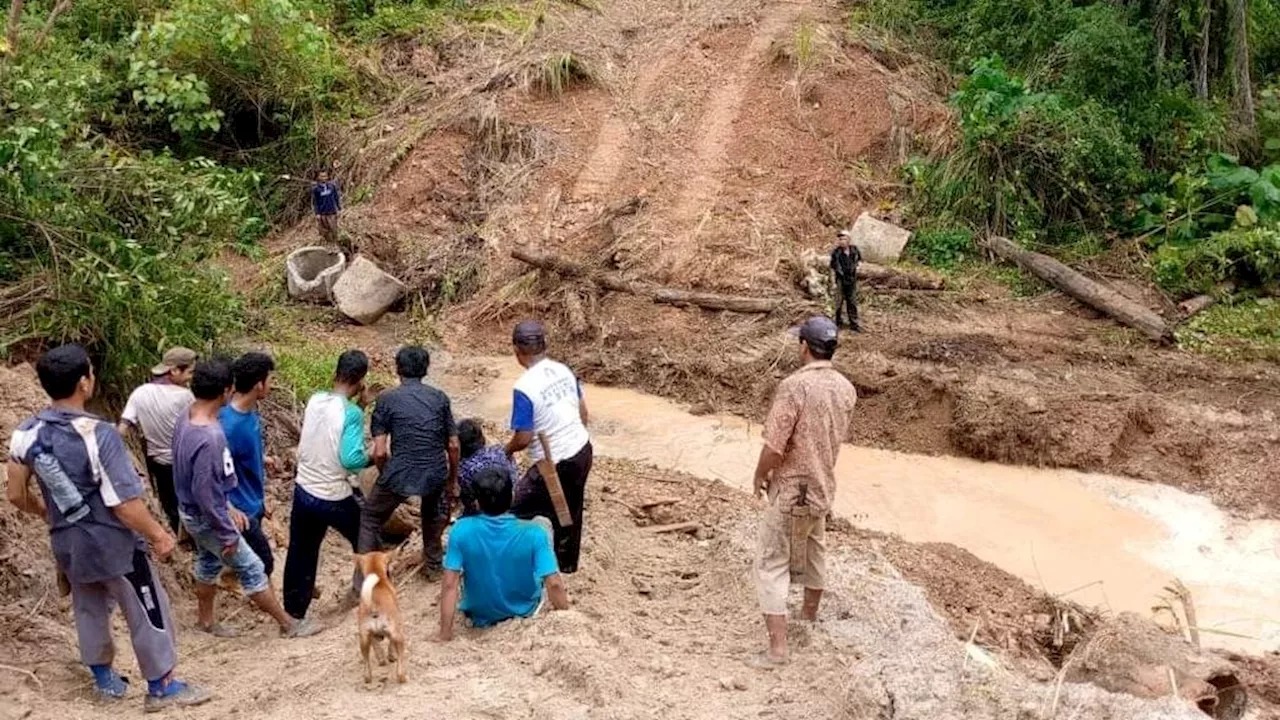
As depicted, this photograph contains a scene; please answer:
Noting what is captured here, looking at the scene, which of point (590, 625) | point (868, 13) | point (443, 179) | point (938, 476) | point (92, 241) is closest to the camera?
point (590, 625)

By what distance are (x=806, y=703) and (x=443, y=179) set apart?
423 inches

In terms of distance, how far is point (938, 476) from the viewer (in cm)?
941

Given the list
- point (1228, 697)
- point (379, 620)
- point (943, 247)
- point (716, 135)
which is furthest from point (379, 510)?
point (716, 135)

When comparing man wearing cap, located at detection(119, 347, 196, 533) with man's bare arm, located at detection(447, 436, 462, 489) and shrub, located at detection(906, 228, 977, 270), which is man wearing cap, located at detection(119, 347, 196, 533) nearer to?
man's bare arm, located at detection(447, 436, 462, 489)

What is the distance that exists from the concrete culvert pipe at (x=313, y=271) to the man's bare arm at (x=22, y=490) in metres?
8.35

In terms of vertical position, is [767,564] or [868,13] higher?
[868,13]

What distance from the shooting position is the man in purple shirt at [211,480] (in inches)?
180

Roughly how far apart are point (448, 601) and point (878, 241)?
357 inches

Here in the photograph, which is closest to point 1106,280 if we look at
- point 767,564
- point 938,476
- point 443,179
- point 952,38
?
point 938,476

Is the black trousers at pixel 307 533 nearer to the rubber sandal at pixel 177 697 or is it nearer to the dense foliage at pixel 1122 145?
the rubber sandal at pixel 177 697

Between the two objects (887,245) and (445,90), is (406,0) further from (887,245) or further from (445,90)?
(887,245)

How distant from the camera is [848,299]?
1126cm

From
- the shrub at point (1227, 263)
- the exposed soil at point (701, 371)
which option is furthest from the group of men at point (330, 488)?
the shrub at point (1227, 263)

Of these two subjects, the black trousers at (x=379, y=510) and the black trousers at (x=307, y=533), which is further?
the black trousers at (x=379, y=510)
